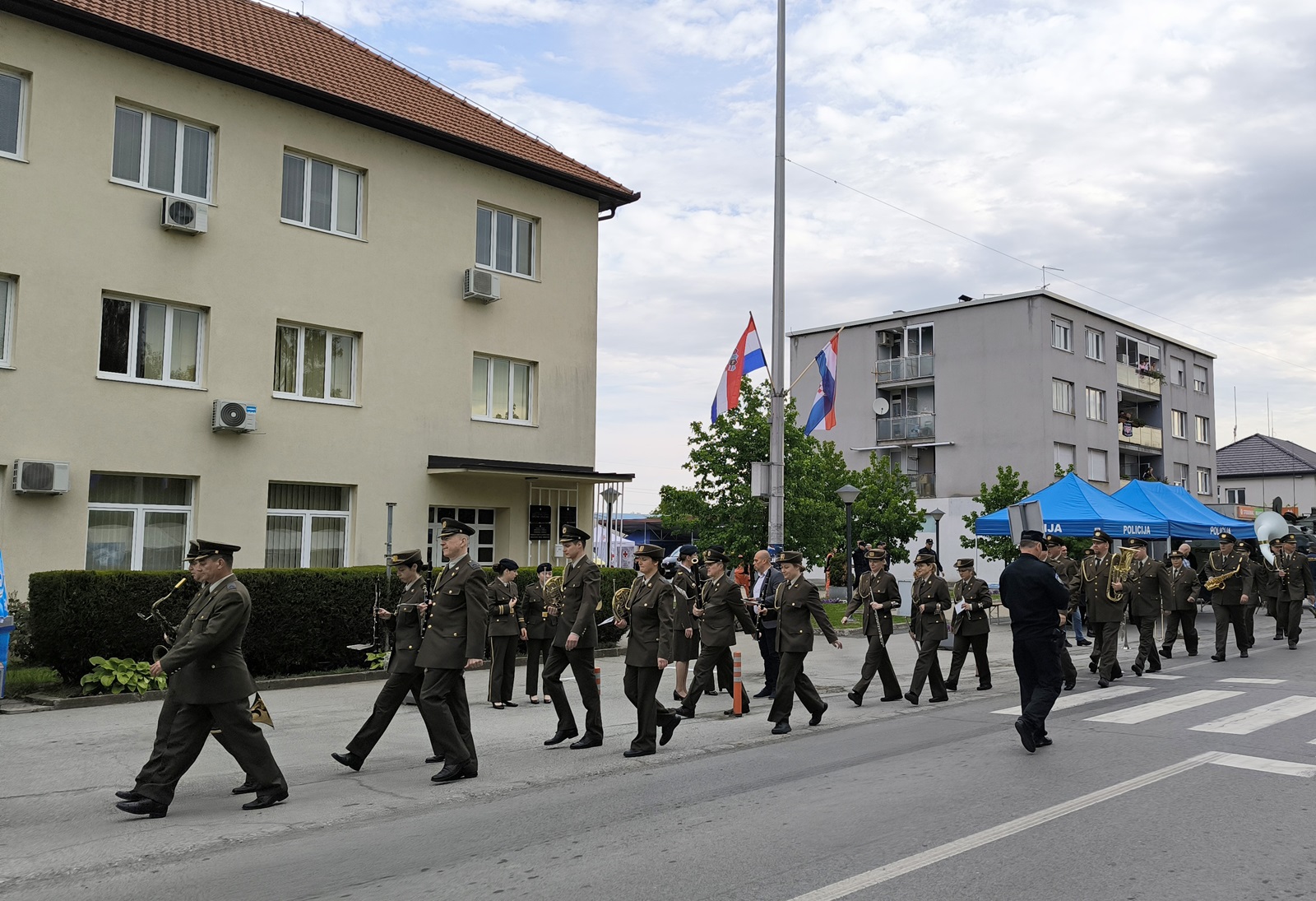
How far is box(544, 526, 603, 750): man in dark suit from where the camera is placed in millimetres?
9586

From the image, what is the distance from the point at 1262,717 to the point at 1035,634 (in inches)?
134

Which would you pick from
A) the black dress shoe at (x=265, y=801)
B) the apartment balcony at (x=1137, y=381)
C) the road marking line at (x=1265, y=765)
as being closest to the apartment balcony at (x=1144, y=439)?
the apartment balcony at (x=1137, y=381)

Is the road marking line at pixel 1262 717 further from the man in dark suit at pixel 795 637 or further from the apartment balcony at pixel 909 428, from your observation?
the apartment balcony at pixel 909 428

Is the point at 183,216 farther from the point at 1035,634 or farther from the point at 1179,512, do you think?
the point at 1179,512

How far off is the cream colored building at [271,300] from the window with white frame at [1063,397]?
3112 cm

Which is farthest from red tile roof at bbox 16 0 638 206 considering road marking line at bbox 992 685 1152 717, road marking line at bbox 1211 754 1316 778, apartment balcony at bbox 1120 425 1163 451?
apartment balcony at bbox 1120 425 1163 451

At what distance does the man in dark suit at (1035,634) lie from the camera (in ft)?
29.3

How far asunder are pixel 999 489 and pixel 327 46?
22.5 meters

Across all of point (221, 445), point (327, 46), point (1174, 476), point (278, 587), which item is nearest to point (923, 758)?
point (278, 587)

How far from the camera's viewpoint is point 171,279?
16.9 m

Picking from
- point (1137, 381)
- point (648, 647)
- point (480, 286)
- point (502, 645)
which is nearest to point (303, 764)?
point (648, 647)

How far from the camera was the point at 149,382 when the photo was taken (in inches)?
655

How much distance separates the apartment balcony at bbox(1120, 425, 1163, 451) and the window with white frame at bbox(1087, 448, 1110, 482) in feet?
7.08

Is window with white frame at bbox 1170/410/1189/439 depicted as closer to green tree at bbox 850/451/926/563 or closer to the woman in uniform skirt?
green tree at bbox 850/451/926/563
